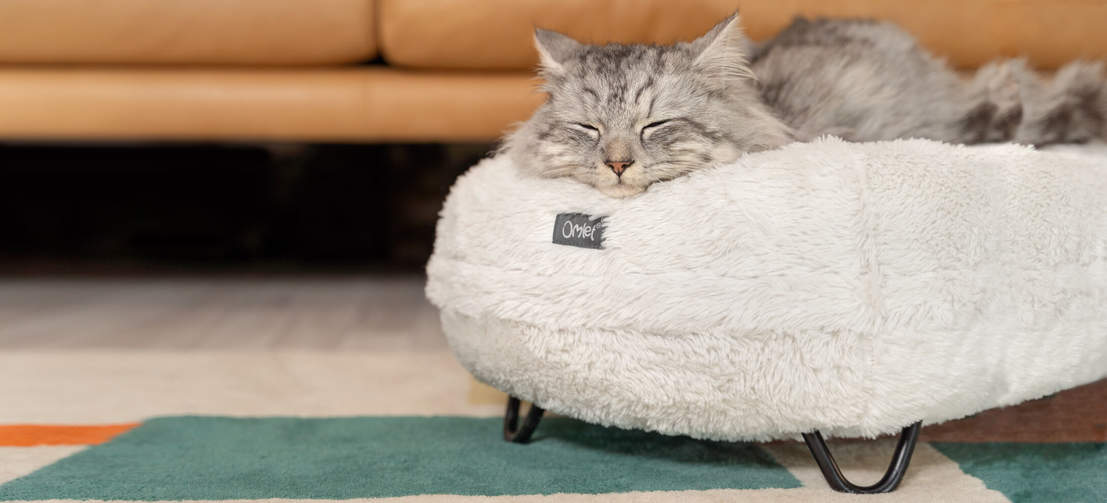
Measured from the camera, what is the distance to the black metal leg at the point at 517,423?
3.54ft

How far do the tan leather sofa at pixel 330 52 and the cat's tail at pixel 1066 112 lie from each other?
0.54 metres

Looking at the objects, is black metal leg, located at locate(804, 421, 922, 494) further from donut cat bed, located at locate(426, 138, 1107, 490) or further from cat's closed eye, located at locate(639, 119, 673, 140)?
cat's closed eye, located at locate(639, 119, 673, 140)

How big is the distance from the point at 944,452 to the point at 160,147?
9.50ft

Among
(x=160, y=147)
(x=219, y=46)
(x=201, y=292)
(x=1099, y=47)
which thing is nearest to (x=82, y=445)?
(x=219, y=46)

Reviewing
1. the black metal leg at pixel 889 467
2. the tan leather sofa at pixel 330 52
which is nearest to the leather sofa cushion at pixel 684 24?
the tan leather sofa at pixel 330 52

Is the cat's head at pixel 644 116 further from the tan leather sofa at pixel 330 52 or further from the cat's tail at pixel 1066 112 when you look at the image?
the tan leather sofa at pixel 330 52

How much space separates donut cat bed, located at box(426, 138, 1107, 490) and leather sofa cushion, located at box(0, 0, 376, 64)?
970 millimetres

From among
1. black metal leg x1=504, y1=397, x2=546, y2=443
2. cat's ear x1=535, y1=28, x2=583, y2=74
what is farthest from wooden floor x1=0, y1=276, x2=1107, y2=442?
cat's ear x1=535, y1=28, x2=583, y2=74

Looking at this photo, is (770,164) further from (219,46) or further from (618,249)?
(219,46)

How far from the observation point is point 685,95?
1.06m

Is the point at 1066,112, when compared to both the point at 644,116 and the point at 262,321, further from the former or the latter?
the point at 262,321

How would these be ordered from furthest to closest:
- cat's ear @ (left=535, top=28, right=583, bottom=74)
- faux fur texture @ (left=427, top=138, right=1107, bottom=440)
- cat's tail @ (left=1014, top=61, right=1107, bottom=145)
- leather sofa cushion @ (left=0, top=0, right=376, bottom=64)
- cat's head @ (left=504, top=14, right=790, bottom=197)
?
leather sofa cushion @ (left=0, top=0, right=376, bottom=64), cat's tail @ (left=1014, top=61, right=1107, bottom=145), cat's ear @ (left=535, top=28, right=583, bottom=74), cat's head @ (left=504, top=14, right=790, bottom=197), faux fur texture @ (left=427, top=138, right=1107, bottom=440)

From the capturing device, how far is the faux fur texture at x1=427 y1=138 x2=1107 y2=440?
88 centimetres

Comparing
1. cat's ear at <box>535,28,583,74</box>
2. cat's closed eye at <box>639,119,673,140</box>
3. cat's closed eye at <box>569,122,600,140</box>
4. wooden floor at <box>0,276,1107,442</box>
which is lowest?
wooden floor at <box>0,276,1107,442</box>
